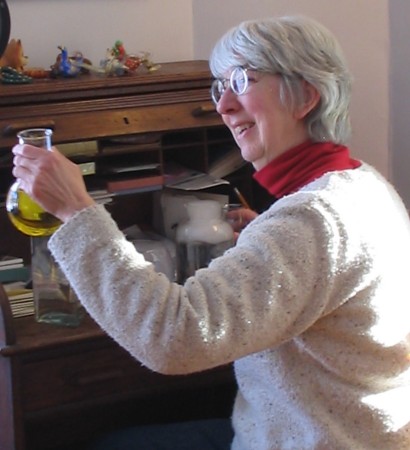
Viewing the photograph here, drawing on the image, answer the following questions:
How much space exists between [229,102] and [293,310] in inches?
15.6

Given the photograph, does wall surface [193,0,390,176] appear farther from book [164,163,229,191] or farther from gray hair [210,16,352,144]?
gray hair [210,16,352,144]

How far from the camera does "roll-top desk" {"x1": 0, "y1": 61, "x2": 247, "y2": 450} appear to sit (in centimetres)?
172

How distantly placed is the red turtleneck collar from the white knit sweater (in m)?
0.04

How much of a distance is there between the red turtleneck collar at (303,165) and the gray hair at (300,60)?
0.06 feet

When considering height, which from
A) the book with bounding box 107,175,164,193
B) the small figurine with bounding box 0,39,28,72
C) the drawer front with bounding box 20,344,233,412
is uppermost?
the small figurine with bounding box 0,39,28,72

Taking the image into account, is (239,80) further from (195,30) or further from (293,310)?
(195,30)

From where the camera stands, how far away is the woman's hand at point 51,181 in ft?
4.23

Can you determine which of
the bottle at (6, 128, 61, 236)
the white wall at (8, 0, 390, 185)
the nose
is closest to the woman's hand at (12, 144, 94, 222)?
the bottle at (6, 128, 61, 236)

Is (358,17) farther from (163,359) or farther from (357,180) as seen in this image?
(163,359)

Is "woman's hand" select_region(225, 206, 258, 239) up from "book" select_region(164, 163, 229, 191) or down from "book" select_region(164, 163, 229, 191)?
down

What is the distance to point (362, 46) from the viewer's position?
2572mm

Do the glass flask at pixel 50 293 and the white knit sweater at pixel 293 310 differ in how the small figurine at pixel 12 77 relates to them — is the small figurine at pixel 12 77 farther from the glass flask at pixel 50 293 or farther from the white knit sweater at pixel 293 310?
the white knit sweater at pixel 293 310

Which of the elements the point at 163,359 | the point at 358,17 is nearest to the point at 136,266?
the point at 163,359

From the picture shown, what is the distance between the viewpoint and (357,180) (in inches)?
55.5
